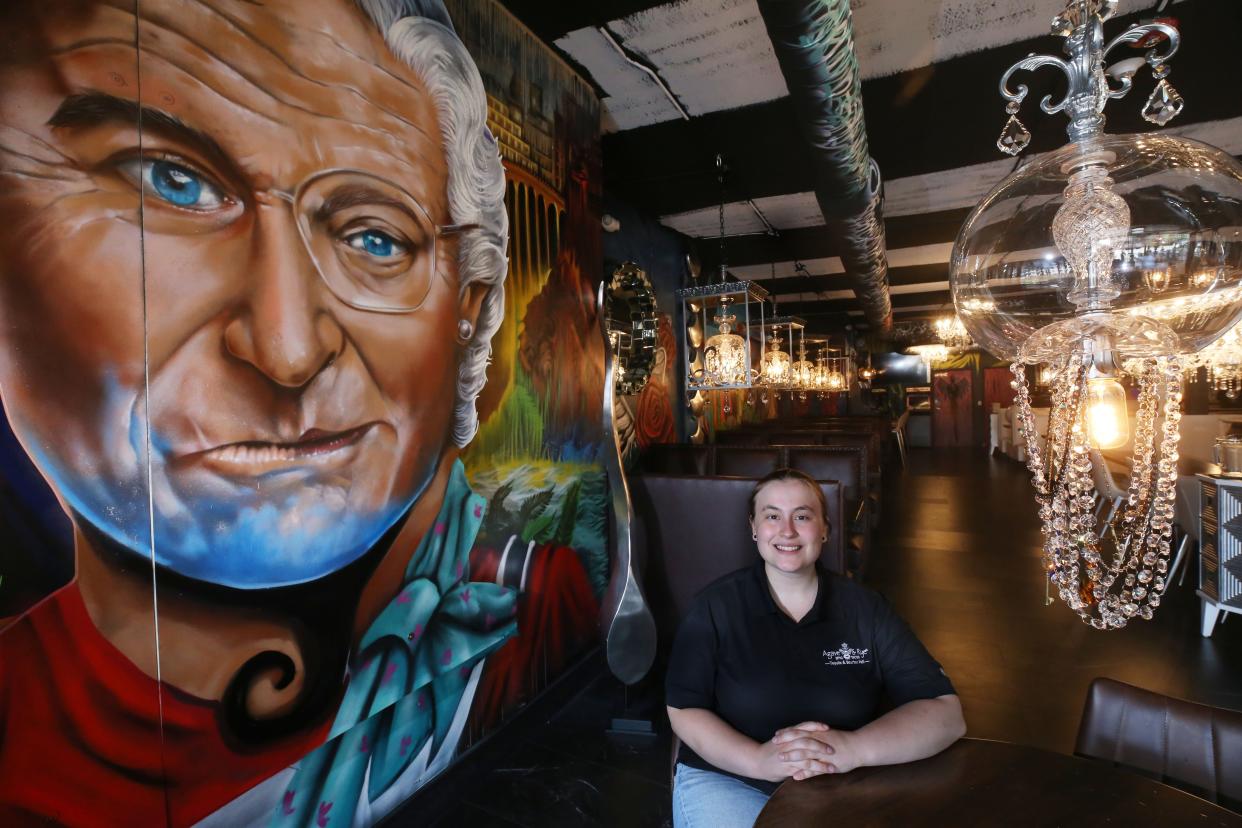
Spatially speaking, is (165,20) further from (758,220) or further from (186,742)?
(758,220)

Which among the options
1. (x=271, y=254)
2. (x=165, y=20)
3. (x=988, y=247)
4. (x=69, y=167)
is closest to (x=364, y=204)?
(x=271, y=254)

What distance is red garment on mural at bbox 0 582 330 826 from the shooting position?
3.39 feet

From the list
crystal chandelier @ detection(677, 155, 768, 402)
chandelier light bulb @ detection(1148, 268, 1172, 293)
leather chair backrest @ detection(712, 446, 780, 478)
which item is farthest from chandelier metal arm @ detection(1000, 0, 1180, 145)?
leather chair backrest @ detection(712, 446, 780, 478)

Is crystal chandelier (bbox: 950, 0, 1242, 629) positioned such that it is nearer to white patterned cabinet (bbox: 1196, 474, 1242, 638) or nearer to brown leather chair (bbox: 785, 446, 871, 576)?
brown leather chair (bbox: 785, 446, 871, 576)

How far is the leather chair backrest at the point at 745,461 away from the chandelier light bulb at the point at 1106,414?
310 cm

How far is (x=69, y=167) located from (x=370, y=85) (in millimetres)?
850

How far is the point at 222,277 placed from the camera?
1.35m

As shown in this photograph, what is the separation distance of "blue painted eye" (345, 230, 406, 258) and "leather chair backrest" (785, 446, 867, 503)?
2961 millimetres

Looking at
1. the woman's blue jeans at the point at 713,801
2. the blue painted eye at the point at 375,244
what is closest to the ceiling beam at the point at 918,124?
the blue painted eye at the point at 375,244

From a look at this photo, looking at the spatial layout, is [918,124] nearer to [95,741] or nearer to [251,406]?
[251,406]

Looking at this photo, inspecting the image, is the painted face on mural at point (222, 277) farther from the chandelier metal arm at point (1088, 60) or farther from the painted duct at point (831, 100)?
the chandelier metal arm at point (1088, 60)

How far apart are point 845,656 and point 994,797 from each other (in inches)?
17.4

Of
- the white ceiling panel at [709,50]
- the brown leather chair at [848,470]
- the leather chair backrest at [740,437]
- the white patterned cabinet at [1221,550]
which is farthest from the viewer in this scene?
the leather chair backrest at [740,437]

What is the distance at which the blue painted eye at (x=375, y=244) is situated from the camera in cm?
166
